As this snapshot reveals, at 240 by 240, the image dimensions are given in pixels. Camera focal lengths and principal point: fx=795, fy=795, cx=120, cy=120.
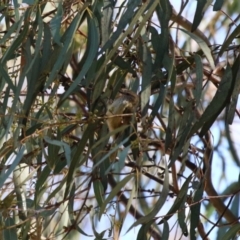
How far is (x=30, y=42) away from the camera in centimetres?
164

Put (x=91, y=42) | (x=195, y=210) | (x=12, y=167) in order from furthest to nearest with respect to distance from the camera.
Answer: (x=195, y=210), (x=91, y=42), (x=12, y=167)

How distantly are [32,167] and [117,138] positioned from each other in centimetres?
34

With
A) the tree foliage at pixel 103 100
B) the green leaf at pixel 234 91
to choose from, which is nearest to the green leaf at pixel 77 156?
the tree foliage at pixel 103 100

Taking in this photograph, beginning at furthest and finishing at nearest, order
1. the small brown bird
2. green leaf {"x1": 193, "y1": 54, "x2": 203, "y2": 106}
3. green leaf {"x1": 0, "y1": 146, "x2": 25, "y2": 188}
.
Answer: the small brown bird, green leaf {"x1": 193, "y1": 54, "x2": 203, "y2": 106}, green leaf {"x1": 0, "y1": 146, "x2": 25, "y2": 188}

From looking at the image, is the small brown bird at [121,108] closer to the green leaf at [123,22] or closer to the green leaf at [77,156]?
the green leaf at [77,156]

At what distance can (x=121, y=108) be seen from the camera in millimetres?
1630

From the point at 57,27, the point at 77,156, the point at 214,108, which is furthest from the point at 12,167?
the point at 214,108

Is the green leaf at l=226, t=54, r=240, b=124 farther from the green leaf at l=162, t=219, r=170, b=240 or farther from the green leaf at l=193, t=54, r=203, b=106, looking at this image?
the green leaf at l=162, t=219, r=170, b=240

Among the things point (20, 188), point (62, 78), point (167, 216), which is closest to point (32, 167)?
point (20, 188)

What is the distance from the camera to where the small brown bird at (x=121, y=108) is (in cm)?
160

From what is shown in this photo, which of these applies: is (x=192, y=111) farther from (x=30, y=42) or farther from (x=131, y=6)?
(x=30, y=42)

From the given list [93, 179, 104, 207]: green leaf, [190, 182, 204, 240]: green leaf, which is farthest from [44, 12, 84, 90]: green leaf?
[190, 182, 204, 240]: green leaf

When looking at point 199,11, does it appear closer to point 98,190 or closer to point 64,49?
point 64,49

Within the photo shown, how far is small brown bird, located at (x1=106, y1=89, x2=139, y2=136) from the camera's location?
5.25 feet
